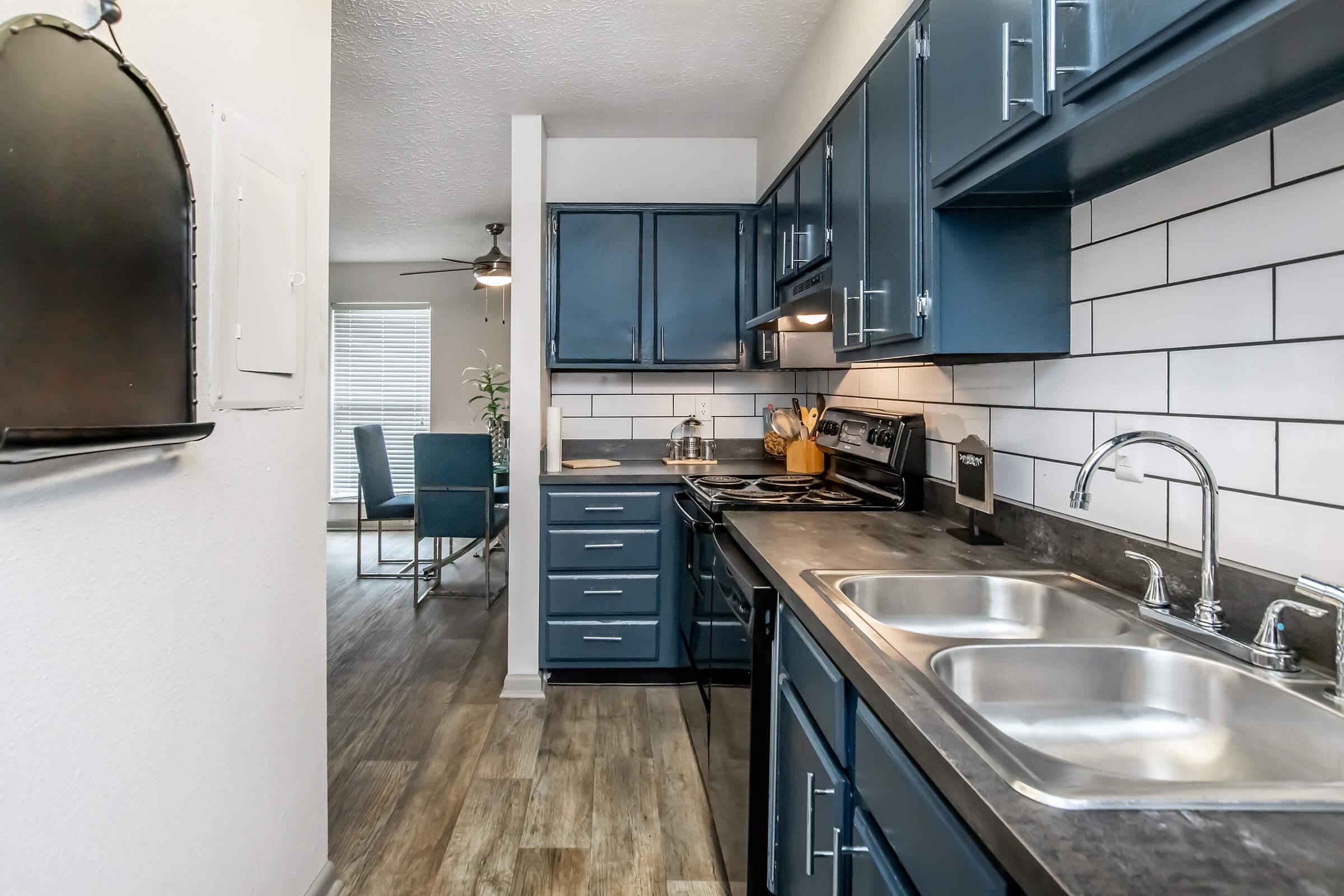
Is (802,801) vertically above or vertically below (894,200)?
below

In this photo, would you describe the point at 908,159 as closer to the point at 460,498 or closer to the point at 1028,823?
the point at 1028,823

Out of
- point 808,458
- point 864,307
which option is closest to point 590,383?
point 808,458

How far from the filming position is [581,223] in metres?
3.28

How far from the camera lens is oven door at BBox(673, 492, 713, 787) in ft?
7.32

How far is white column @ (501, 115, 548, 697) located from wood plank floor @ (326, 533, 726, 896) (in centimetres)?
22

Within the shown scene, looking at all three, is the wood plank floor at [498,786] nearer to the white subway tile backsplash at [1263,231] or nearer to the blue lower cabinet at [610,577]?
the blue lower cabinet at [610,577]

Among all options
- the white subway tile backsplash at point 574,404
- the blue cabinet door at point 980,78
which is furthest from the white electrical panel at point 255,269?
the white subway tile backsplash at point 574,404

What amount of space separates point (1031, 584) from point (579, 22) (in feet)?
7.33

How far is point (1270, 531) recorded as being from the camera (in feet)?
3.36

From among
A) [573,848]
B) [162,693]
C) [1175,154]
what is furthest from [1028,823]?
[573,848]

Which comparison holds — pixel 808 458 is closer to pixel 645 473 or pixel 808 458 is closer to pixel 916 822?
pixel 645 473

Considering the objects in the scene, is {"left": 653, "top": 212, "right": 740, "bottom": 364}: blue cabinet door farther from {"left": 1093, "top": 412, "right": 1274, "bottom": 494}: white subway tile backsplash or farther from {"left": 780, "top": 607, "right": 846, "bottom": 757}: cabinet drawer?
{"left": 1093, "top": 412, "right": 1274, "bottom": 494}: white subway tile backsplash

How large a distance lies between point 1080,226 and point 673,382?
230cm

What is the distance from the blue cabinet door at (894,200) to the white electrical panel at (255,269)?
1311mm
